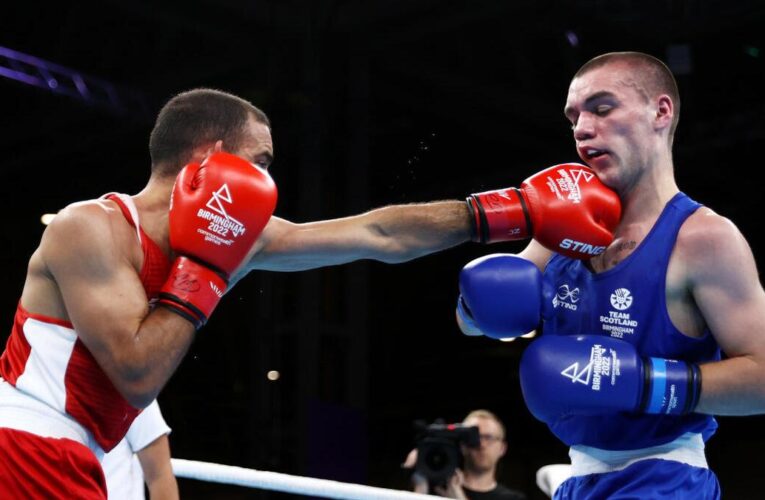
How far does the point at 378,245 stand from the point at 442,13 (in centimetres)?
564

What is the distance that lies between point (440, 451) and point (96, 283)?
2.02m

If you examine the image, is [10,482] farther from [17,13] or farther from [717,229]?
[17,13]

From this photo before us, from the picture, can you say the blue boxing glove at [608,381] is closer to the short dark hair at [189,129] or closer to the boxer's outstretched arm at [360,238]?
the boxer's outstretched arm at [360,238]

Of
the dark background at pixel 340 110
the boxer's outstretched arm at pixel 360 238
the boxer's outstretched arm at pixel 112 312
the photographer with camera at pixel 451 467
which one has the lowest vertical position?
the photographer with camera at pixel 451 467

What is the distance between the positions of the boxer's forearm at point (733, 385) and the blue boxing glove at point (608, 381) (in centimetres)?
2

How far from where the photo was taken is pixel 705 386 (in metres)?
1.71

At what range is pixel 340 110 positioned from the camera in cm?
768

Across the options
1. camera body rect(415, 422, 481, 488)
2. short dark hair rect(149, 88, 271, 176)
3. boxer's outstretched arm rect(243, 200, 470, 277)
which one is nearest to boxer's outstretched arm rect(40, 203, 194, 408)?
short dark hair rect(149, 88, 271, 176)

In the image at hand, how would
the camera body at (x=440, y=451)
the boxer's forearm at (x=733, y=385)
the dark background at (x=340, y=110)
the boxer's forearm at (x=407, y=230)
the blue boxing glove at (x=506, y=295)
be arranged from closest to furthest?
the boxer's forearm at (x=733, y=385) < the blue boxing glove at (x=506, y=295) < the boxer's forearm at (x=407, y=230) < the camera body at (x=440, y=451) < the dark background at (x=340, y=110)

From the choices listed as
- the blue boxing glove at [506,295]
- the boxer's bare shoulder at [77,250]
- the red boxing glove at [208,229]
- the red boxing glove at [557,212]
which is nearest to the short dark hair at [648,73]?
the red boxing glove at [557,212]

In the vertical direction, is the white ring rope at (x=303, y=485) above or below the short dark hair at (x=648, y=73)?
below

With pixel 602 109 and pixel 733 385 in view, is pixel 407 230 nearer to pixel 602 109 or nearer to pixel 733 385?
pixel 602 109

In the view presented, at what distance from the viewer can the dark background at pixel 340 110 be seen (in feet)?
24.7

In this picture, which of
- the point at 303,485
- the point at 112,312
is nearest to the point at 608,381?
the point at 112,312
